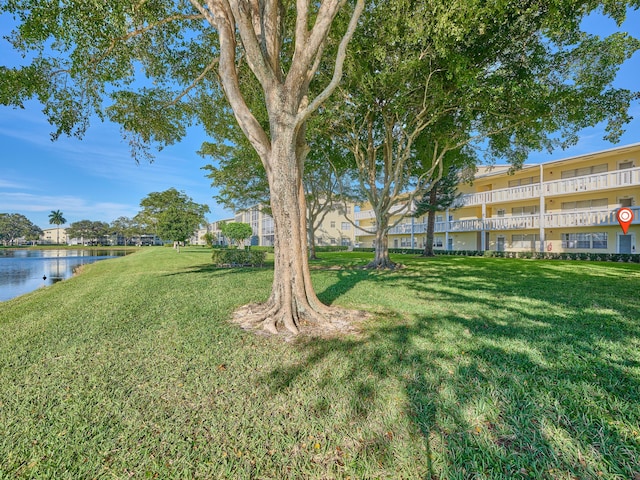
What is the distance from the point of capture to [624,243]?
1927cm

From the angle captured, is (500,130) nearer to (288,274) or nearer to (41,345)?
(288,274)

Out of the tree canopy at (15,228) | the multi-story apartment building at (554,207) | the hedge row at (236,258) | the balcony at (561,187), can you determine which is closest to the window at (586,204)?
the multi-story apartment building at (554,207)

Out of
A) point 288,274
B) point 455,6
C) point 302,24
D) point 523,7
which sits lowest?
point 288,274

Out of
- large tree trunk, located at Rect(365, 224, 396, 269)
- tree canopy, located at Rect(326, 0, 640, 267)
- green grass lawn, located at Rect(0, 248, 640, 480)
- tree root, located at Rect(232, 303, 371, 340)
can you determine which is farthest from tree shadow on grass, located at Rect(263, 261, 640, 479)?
large tree trunk, located at Rect(365, 224, 396, 269)

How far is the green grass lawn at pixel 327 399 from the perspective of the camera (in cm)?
201

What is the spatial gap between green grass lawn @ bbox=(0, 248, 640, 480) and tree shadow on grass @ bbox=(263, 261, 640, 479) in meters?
0.01

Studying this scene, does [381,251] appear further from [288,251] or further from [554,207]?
[554,207]

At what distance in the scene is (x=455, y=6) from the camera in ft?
19.2

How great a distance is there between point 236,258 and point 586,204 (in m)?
24.3

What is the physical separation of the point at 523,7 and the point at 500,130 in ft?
14.3

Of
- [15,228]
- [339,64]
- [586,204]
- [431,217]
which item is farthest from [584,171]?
[15,228]

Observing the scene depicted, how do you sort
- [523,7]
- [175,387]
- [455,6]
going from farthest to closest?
[523,7] < [455,6] < [175,387]

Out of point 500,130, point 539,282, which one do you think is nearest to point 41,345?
point 539,282

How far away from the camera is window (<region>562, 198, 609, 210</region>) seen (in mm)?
19998
